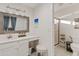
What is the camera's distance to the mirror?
71.2 inches

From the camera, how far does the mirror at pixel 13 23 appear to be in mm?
1809

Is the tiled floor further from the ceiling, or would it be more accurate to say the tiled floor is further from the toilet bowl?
the ceiling

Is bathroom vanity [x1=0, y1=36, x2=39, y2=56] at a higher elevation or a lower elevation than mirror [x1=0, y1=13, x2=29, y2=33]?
lower

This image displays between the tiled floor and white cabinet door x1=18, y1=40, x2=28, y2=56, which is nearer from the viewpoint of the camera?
the tiled floor

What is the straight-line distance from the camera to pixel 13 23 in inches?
75.1

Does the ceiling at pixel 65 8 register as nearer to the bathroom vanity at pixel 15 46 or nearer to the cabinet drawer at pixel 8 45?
the bathroom vanity at pixel 15 46

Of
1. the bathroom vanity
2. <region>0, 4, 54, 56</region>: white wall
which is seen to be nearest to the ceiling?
<region>0, 4, 54, 56</region>: white wall

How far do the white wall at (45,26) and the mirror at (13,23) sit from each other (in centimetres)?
25

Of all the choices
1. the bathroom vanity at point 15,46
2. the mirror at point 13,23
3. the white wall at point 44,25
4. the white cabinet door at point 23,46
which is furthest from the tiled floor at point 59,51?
the mirror at point 13,23

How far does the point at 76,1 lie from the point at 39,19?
2.45 feet

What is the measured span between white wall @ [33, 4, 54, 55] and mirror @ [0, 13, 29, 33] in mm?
246

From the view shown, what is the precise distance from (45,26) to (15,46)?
0.70 metres

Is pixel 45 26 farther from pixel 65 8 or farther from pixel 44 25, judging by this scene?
pixel 65 8

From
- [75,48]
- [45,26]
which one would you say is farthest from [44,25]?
[75,48]
